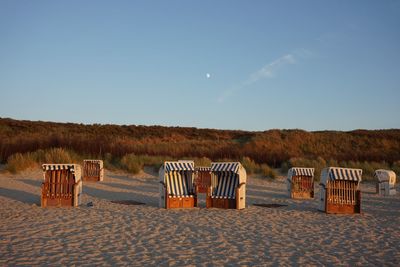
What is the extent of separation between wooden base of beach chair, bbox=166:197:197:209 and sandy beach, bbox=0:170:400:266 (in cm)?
43

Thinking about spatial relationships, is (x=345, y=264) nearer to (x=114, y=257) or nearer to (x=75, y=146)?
(x=114, y=257)

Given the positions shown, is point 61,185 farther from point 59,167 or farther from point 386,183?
point 386,183

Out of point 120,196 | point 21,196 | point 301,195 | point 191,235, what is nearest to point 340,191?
point 301,195

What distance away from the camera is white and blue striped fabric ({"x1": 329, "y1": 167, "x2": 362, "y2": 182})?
1212 centimetres

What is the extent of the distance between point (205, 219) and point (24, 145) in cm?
1795

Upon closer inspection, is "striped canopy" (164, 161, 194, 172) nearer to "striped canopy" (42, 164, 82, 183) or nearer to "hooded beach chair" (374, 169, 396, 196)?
"striped canopy" (42, 164, 82, 183)

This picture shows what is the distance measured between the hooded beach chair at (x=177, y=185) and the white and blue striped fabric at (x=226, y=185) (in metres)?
0.78

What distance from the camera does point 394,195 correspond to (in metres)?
17.7

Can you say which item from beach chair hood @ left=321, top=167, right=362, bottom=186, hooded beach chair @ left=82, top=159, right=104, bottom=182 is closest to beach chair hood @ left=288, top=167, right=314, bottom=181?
beach chair hood @ left=321, top=167, right=362, bottom=186

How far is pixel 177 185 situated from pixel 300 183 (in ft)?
19.3

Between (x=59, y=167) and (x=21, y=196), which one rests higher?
(x=59, y=167)

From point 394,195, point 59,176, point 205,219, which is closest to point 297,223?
point 205,219

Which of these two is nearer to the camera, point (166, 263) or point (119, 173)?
point (166, 263)

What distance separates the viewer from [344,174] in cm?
1220
